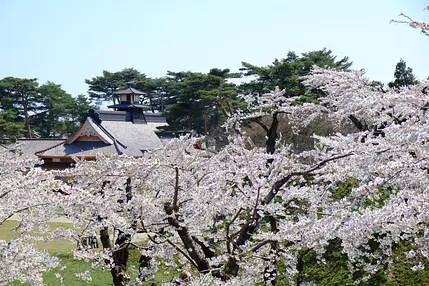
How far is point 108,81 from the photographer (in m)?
40.9

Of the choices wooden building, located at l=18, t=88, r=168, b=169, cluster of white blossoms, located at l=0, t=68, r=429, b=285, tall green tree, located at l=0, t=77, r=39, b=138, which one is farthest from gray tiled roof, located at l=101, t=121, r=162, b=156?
cluster of white blossoms, located at l=0, t=68, r=429, b=285

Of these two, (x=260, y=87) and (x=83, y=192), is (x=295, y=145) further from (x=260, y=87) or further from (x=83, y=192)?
(x=83, y=192)

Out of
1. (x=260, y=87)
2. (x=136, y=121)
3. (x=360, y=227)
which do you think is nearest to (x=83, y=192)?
(x=360, y=227)

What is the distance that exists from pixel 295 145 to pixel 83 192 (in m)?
11.0

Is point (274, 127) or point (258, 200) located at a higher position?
point (274, 127)

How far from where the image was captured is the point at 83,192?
452 centimetres

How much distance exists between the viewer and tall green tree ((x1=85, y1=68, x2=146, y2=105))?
40.6 metres

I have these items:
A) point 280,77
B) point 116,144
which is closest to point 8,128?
point 116,144

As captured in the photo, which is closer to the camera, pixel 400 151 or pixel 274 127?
pixel 400 151

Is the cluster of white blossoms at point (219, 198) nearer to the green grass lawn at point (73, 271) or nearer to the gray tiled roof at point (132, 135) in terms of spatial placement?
the green grass lawn at point (73, 271)

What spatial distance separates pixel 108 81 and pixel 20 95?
26.5ft

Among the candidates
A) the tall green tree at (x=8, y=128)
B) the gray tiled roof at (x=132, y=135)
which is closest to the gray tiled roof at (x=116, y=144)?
the gray tiled roof at (x=132, y=135)

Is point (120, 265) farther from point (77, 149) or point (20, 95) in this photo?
Result: point (20, 95)

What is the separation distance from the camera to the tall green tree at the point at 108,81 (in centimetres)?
4059
